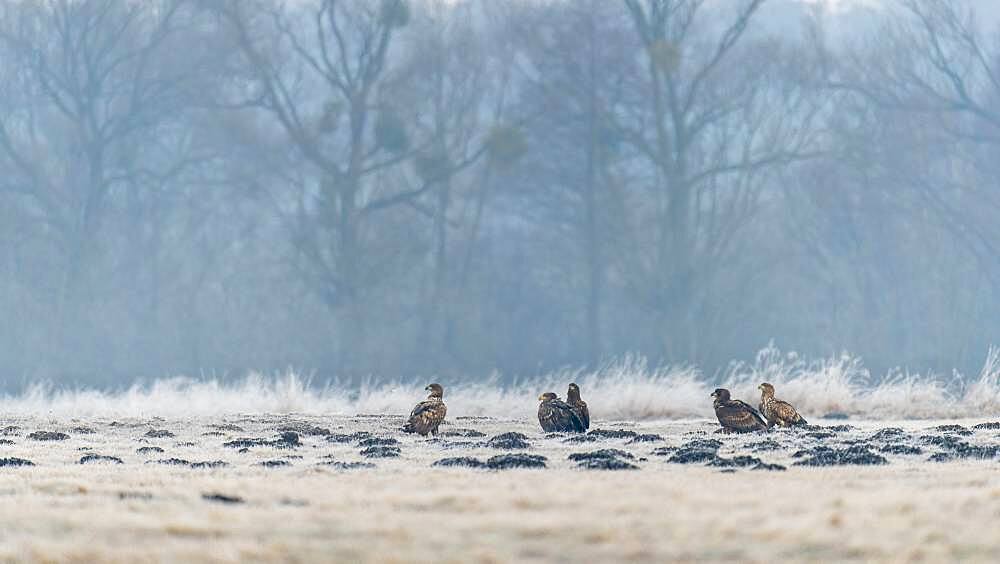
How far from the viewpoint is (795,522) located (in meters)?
11.4

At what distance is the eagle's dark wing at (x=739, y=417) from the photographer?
2231 centimetres

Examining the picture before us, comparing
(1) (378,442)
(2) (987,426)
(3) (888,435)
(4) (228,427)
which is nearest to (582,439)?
(1) (378,442)

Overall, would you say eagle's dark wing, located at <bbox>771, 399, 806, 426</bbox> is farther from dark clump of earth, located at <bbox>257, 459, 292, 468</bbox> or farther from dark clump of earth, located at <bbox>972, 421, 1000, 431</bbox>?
dark clump of earth, located at <bbox>257, 459, 292, 468</bbox>

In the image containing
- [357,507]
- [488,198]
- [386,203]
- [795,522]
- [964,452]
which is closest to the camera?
[795,522]

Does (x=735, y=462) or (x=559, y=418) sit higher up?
(x=559, y=418)

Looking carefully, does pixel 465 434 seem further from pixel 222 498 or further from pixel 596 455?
pixel 222 498

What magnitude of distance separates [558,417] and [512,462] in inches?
244

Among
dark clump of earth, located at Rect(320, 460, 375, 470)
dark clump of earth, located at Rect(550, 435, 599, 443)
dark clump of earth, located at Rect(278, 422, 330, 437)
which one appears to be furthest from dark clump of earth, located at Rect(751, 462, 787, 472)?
dark clump of earth, located at Rect(278, 422, 330, 437)

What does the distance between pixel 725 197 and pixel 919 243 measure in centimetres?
955

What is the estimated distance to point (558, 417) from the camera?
23219 mm

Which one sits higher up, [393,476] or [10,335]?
[10,335]

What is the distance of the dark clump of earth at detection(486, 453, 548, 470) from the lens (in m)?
16.9

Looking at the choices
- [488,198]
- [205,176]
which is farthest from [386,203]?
[205,176]

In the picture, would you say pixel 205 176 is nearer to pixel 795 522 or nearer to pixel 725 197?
pixel 725 197
